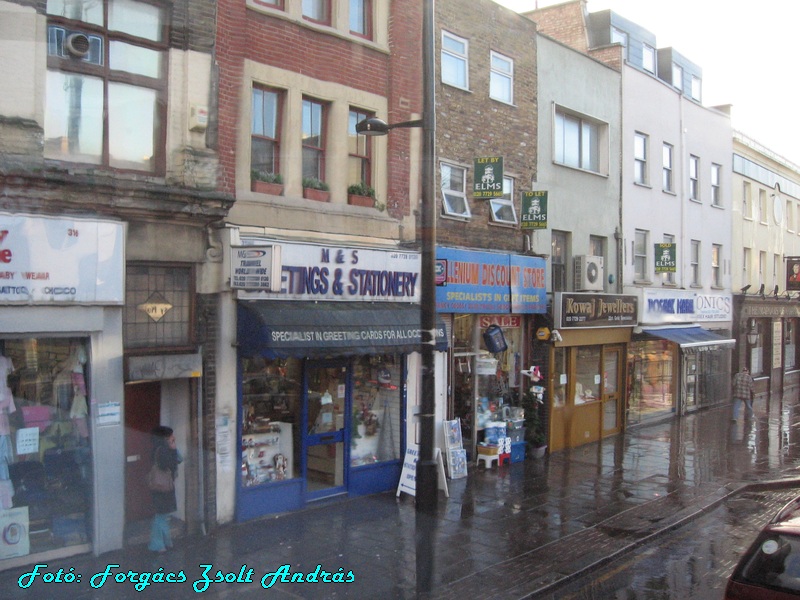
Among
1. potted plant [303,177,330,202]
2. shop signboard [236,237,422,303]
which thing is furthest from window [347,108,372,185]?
shop signboard [236,237,422,303]

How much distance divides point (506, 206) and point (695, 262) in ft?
38.8

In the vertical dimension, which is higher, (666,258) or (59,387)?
(666,258)

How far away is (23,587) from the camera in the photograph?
872 centimetres

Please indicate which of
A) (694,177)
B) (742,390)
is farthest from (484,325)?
(694,177)

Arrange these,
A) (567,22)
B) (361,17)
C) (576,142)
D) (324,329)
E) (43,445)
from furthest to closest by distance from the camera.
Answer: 1. (567,22)
2. (576,142)
3. (361,17)
4. (324,329)
5. (43,445)

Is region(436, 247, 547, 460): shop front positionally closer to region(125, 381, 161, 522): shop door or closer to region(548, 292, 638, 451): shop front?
region(548, 292, 638, 451): shop front

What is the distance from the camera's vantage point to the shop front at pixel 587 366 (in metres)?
17.9

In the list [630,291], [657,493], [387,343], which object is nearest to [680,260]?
[630,291]

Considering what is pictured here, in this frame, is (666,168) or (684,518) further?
(666,168)

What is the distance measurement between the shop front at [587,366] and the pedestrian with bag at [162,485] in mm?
10148

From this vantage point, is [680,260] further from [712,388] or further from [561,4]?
[561,4]

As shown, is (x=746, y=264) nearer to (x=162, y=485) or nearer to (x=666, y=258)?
(x=666, y=258)

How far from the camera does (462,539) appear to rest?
1096 centimetres

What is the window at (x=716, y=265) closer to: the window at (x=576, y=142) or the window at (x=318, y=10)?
the window at (x=576, y=142)
